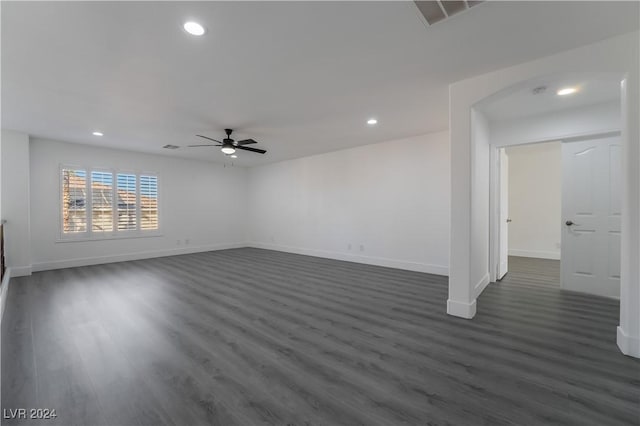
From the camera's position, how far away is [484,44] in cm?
235

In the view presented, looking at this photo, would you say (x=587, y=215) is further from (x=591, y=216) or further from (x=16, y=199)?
(x=16, y=199)

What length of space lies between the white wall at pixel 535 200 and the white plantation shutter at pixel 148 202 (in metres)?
8.99

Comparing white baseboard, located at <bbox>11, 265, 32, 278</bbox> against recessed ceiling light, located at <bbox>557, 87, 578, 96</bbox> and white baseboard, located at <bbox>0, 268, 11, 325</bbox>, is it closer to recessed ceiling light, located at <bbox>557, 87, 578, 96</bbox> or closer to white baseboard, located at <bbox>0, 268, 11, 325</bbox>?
white baseboard, located at <bbox>0, 268, 11, 325</bbox>

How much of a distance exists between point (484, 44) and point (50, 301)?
594 centimetres

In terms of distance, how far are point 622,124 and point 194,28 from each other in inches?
147

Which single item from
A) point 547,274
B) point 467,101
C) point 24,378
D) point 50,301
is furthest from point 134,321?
point 547,274

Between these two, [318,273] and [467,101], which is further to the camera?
[318,273]

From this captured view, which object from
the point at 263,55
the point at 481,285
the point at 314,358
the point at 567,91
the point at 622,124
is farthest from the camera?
the point at 481,285

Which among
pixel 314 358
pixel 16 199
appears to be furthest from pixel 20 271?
pixel 314 358

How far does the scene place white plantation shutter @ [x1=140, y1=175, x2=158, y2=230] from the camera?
689cm

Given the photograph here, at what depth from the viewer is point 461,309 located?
3.07 meters

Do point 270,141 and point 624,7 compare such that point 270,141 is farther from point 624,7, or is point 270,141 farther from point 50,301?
point 624,7

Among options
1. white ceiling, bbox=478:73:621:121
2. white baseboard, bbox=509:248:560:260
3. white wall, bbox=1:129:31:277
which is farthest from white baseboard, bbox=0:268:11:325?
white baseboard, bbox=509:248:560:260

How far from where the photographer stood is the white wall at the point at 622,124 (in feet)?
7.38
